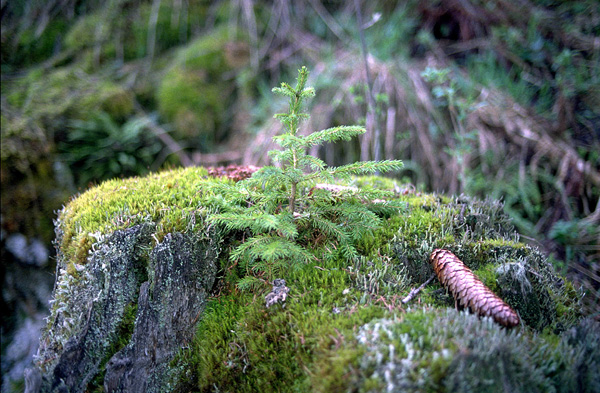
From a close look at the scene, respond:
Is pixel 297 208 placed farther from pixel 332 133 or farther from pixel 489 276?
pixel 489 276

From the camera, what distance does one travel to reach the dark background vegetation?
187 inches

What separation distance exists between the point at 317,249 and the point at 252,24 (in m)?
5.77

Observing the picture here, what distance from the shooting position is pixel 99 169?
561cm

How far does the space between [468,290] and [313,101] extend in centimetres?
445

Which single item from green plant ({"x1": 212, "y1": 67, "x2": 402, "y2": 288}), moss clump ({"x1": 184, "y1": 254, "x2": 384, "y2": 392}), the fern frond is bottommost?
moss clump ({"x1": 184, "y1": 254, "x2": 384, "y2": 392})

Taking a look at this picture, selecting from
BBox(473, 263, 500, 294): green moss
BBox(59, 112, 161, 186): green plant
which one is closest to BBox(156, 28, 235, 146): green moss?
BBox(59, 112, 161, 186): green plant

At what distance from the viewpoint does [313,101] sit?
6.12 meters

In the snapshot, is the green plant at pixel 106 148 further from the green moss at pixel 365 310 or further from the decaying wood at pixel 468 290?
the decaying wood at pixel 468 290

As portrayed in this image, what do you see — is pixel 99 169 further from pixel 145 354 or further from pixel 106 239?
pixel 145 354

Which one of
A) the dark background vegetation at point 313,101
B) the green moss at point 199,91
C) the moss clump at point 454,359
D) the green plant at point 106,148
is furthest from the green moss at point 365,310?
the green moss at point 199,91

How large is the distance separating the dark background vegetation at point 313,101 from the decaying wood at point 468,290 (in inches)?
86.0

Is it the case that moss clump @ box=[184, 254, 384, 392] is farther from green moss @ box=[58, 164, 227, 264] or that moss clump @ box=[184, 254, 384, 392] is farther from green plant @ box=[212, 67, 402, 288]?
green moss @ box=[58, 164, 227, 264]

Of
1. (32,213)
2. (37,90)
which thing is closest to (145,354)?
(32,213)

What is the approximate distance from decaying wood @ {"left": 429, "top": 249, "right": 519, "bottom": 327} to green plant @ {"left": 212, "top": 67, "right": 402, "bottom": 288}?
52 centimetres
